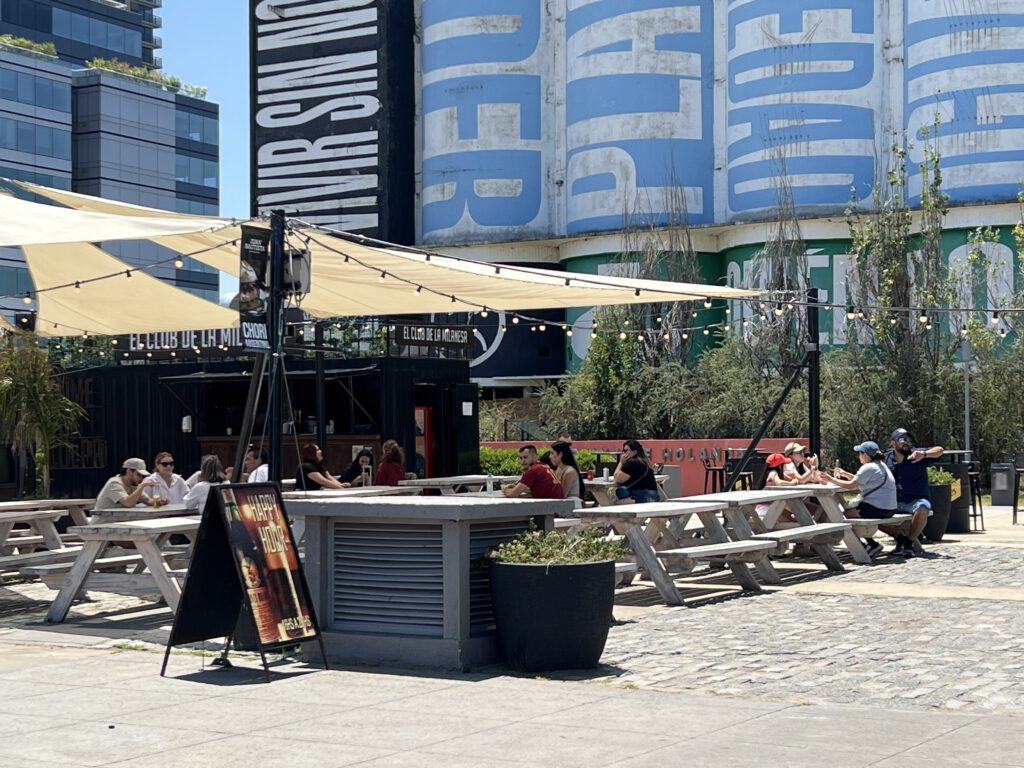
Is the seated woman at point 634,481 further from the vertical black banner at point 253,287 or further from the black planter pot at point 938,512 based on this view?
the vertical black banner at point 253,287

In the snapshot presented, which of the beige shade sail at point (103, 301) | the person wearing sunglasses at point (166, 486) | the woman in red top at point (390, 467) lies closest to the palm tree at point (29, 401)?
the beige shade sail at point (103, 301)

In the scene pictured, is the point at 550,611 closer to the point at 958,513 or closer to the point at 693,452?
the point at 958,513

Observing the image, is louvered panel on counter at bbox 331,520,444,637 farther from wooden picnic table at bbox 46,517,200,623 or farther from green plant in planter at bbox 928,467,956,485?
green plant in planter at bbox 928,467,956,485

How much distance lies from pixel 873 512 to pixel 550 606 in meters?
8.30

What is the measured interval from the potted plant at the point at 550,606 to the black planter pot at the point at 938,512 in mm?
10060

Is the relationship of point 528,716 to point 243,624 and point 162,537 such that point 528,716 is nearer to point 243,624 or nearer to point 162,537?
point 243,624

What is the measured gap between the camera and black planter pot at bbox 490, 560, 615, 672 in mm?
8883

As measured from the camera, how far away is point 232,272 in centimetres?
1625

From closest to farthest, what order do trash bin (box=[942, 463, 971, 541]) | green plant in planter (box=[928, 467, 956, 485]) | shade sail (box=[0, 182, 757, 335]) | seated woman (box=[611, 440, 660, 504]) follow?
1. shade sail (box=[0, 182, 757, 335])
2. seated woman (box=[611, 440, 660, 504])
3. green plant in planter (box=[928, 467, 956, 485])
4. trash bin (box=[942, 463, 971, 541])

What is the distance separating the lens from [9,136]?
3159 inches

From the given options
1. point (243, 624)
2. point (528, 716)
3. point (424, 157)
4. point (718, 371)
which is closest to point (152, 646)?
point (243, 624)

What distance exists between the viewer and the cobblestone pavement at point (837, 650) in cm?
825

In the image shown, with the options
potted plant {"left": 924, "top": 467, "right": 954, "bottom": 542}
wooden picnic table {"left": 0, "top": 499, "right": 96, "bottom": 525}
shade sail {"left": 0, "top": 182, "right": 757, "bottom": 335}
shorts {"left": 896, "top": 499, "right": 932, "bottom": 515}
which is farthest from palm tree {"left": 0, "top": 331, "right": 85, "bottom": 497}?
shorts {"left": 896, "top": 499, "right": 932, "bottom": 515}

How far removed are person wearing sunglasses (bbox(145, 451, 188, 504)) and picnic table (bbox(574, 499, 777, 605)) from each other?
4.31 meters
